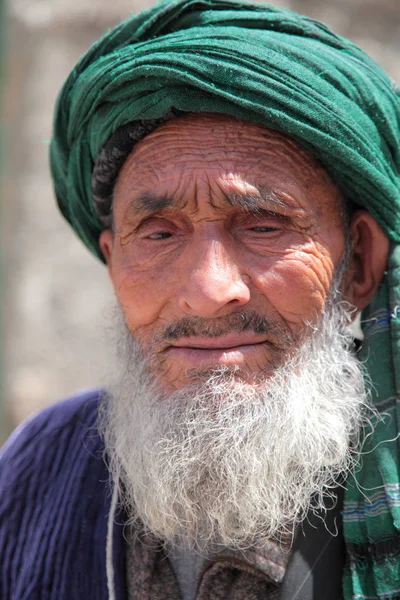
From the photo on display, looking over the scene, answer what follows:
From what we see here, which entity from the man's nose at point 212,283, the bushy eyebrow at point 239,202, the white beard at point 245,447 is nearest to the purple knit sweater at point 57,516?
the white beard at point 245,447

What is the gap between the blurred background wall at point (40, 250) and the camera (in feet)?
14.4

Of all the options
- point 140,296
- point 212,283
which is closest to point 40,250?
point 140,296

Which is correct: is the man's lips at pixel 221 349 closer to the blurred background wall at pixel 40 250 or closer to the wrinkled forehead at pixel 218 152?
the wrinkled forehead at pixel 218 152

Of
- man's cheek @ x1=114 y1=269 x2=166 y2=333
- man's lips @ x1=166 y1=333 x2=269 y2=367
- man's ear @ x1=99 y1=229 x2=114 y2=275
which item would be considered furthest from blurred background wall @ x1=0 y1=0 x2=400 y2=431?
man's lips @ x1=166 y1=333 x2=269 y2=367

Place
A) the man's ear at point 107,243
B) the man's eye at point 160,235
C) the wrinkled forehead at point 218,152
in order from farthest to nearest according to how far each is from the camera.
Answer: the man's ear at point 107,243
the man's eye at point 160,235
the wrinkled forehead at point 218,152

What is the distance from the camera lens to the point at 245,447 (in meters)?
1.98

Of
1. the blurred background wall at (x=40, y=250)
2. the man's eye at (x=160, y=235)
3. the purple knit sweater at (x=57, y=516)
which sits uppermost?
the blurred background wall at (x=40, y=250)

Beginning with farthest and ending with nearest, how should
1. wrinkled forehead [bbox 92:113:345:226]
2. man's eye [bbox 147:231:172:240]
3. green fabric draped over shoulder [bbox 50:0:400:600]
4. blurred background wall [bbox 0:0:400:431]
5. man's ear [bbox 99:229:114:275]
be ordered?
blurred background wall [bbox 0:0:400:431]
man's ear [bbox 99:229:114:275]
man's eye [bbox 147:231:172:240]
wrinkled forehead [bbox 92:113:345:226]
green fabric draped over shoulder [bbox 50:0:400:600]

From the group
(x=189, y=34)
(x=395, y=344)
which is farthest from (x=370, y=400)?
(x=189, y=34)

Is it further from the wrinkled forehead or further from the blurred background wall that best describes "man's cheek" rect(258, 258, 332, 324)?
the blurred background wall

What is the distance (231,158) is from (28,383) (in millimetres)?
2870

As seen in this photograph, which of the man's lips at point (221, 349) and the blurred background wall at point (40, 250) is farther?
the blurred background wall at point (40, 250)

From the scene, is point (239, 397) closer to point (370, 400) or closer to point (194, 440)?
point (194, 440)

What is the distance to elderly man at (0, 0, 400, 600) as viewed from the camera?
193 centimetres
